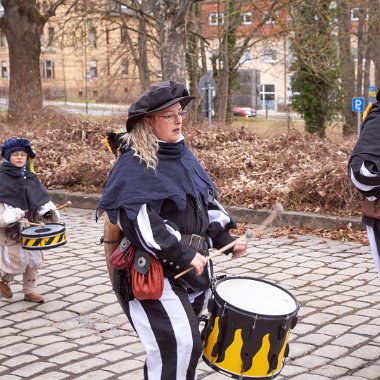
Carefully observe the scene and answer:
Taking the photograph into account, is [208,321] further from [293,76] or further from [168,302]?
[293,76]

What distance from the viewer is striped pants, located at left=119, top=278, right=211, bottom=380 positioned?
3.65 meters

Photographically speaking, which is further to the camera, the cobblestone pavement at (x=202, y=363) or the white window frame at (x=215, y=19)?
the white window frame at (x=215, y=19)

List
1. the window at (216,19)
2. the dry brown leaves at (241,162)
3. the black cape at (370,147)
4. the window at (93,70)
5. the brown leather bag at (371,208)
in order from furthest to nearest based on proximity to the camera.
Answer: the window at (93,70), the window at (216,19), the dry brown leaves at (241,162), the brown leather bag at (371,208), the black cape at (370,147)

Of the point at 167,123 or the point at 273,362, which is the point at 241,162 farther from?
the point at 273,362

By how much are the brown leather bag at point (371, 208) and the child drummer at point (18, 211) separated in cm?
299

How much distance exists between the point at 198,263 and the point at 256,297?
1.23ft

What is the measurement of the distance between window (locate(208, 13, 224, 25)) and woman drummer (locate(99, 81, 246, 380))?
24.2 meters

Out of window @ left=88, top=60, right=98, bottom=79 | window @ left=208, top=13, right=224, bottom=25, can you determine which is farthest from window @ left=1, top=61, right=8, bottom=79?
window @ left=208, top=13, right=224, bottom=25

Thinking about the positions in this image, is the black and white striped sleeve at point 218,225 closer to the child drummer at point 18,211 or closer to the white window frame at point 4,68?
the child drummer at point 18,211

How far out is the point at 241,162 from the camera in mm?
11727

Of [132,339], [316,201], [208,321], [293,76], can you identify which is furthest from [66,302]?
[293,76]

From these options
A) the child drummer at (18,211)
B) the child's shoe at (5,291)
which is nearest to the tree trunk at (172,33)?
the child drummer at (18,211)

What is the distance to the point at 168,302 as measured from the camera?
371cm

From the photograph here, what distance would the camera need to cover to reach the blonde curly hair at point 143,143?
3775mm
